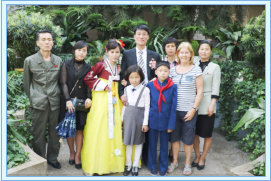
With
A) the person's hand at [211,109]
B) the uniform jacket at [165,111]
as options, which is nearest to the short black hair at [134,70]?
the uniform jacket at [165,111]

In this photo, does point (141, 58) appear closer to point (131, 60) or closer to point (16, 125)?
point (131, 60)

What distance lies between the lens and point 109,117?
326cm

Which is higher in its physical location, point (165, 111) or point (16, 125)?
point (165, 111)

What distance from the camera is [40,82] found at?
326 cm

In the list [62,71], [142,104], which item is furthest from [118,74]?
[62,71]

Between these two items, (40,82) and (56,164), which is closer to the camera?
(40,82)

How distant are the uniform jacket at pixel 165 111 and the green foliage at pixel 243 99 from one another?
1207mm

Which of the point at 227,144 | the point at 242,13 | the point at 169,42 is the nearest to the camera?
the point at 169,42

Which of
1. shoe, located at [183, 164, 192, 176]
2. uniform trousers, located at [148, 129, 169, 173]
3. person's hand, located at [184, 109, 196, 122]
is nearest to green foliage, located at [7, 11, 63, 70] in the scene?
uniform trousers, located at [148, 129, 169, 173]

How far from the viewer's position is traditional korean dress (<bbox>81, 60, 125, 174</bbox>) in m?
3.25

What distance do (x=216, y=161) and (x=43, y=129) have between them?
266 centimetres

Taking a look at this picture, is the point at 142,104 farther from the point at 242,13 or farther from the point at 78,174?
the point at 242,13

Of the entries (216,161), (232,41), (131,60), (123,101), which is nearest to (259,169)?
(216,161)
